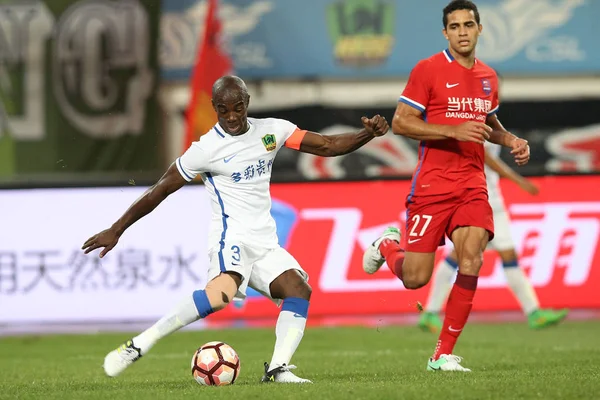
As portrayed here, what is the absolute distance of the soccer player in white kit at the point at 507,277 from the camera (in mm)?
10641

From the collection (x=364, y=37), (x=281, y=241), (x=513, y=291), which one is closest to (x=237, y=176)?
(x=513, y=291)

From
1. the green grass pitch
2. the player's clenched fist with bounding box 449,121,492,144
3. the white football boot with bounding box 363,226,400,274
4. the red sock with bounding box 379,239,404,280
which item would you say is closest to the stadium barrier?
the green grass pitch

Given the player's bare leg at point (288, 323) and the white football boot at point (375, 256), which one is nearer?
the player's bare leg at point (288, 323)

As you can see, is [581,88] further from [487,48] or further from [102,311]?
[102,311]

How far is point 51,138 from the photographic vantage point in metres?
16.3

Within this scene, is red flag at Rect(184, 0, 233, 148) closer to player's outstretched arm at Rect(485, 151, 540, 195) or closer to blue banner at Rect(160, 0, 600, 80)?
blue banner at Rect(160, 0, 600, 80)

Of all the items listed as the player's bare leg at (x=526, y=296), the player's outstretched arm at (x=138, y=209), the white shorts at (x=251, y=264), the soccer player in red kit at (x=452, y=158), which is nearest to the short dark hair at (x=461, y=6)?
the soccer player in red kit at (x=452, y=158)

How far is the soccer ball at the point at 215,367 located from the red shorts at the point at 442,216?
4.89 ft

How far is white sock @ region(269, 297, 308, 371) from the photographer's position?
687 centimetres

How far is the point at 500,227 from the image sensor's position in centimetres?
1101

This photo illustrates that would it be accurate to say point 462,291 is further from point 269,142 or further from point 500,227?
point 500,227

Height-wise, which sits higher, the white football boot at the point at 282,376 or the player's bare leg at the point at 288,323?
the player's bare leg at the point at 288,323

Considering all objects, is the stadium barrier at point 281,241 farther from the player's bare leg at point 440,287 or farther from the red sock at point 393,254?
the red sock at point 393,254

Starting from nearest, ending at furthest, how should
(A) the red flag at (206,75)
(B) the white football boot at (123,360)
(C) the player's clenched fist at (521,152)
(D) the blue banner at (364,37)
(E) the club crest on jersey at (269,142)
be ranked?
(B) the white football boot at (123,360) → (E) the club crest on jersey at (269,142) → (C) the player's clenched fist at (521,152) → (A) the red flag at (206,75) → (D) the blue banner at (364,37)
